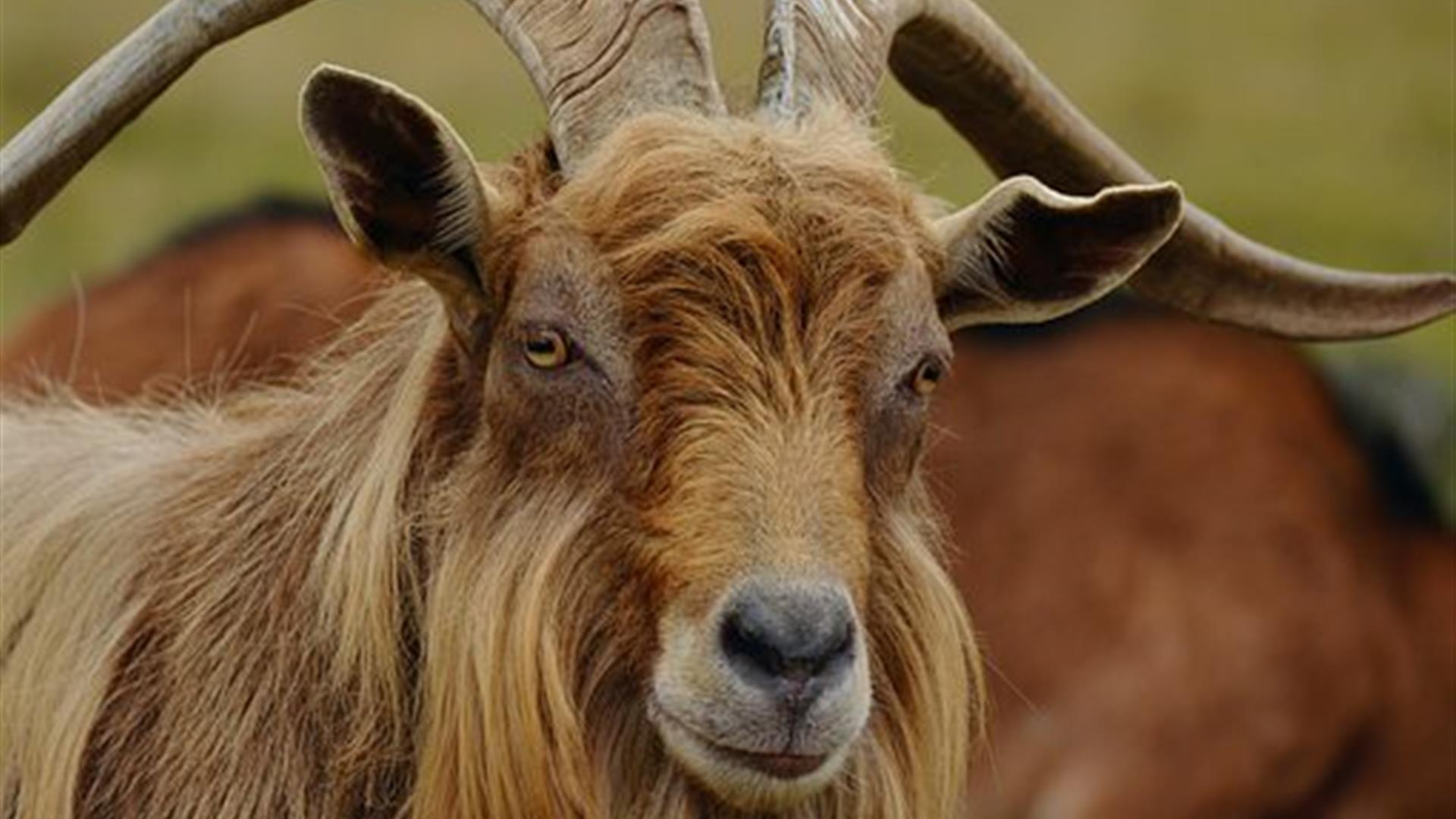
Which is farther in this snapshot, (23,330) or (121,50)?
(23,330)

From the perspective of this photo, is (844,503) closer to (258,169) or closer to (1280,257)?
(1280,257)

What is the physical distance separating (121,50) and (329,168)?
1.15 m

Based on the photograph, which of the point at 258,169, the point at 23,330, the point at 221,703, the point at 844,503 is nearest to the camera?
the point at 844,503

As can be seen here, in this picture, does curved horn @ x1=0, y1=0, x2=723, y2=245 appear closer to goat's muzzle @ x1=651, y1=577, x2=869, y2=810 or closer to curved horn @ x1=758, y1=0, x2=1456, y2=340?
curved horn @ x1=758, y1=0, x2=1456, y2=340

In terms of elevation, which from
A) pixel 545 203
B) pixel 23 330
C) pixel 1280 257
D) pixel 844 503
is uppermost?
pixel 545 203

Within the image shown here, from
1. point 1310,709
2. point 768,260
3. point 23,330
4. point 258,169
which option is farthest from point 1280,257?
point 258,169

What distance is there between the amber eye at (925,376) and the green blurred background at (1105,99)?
15150 millimetres

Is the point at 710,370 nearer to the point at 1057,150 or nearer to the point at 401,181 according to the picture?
the point at 401,181

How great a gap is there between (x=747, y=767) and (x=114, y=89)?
88.5 inches

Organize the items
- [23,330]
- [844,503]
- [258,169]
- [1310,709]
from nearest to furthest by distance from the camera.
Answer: [844,503], [23,330], [1310,709], [258,169]

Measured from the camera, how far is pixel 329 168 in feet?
25.0

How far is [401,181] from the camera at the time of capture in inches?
304

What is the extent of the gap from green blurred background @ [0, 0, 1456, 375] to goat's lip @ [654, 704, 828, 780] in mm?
15711

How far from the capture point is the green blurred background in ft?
80.3
